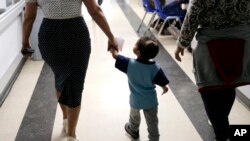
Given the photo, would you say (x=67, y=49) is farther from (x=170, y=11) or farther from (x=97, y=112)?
(x=170, y=11)

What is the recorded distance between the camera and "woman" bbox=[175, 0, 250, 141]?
1938 millimetres

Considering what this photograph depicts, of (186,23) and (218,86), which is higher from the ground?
(186,23)

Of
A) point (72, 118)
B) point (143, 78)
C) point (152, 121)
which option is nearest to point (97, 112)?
point (72, 118)

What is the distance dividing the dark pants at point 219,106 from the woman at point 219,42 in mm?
14

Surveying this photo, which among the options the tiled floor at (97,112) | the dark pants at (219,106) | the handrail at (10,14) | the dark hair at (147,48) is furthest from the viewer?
the handrail at (10,14)

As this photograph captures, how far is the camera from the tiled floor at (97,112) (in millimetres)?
2615

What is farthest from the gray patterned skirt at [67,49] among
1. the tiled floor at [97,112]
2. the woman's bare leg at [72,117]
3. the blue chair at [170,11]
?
the blue chair at [170,11]

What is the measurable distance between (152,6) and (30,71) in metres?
2.38

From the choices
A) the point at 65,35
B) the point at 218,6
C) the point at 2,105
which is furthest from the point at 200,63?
the point at 2,105

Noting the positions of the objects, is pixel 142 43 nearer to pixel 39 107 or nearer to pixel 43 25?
pixel 43 25

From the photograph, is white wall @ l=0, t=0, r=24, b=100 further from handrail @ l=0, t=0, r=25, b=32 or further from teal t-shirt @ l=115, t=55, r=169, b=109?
teal t-shirt @ l=115, t=55, r=169, b=109

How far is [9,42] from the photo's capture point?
3.69 metres

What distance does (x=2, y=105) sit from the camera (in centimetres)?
313

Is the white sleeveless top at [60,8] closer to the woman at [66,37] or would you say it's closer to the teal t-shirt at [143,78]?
the woman at [66,37]
